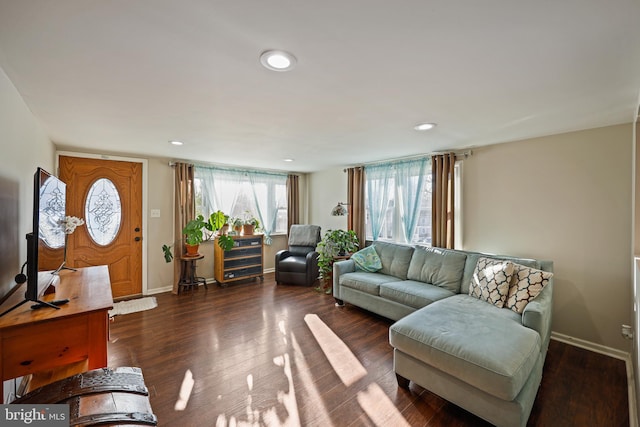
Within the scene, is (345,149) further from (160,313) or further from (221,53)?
(160,313)

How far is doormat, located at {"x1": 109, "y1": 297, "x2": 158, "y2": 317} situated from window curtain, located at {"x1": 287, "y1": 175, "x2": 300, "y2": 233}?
2.88 metres

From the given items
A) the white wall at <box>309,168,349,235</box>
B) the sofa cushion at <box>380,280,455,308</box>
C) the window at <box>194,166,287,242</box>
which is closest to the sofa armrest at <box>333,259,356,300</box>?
the sofa cushion at <box>380,280,455,308</box>

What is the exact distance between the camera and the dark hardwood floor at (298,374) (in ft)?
5.90

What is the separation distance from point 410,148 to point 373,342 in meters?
2.54

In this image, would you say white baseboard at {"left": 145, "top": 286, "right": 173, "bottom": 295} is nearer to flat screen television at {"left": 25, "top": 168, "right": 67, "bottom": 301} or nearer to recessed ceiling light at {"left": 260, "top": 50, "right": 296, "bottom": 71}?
flat screen television at {"left": 25, "top": 168, "right": 67, "bottom": 301}

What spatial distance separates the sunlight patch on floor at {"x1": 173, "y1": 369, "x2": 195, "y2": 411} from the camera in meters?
1.87

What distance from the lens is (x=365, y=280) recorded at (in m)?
3.46

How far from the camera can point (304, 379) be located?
85.4 inches

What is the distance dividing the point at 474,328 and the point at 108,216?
4.90 metres

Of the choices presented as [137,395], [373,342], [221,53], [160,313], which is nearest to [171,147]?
[160,313]

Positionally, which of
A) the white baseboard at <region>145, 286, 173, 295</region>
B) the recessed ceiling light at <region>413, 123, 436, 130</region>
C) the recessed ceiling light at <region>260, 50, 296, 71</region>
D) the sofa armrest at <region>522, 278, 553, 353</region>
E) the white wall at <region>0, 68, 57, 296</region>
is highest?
the recessed ceiling light at <region>413, 123, 436, 130</region>

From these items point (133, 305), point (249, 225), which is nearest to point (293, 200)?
point (249, 225)

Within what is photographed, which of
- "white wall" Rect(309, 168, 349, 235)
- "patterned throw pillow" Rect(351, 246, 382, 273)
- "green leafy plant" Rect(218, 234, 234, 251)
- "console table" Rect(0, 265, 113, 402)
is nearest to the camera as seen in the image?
"console table" Rect(0, 265, 113, 402)

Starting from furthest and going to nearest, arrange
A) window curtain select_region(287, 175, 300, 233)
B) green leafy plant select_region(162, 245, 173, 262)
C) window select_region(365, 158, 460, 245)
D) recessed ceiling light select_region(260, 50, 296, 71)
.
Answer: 1. window curtain select_region(287, 175, 300, 233)
2. green leafy plant select_region(162, 245, 173, 262)
3. window select_region(365, 158, 460, 245)
4. recessed ceiling light select_region(260, 50, 296, 71)
